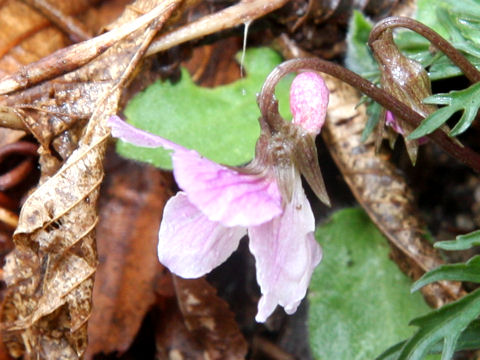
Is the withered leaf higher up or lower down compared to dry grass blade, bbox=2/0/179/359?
lower down

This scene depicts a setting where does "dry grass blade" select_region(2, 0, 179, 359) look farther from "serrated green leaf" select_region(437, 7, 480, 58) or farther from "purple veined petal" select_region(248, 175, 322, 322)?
"serrated green leaf" select_region(437, 7, 480, 58)

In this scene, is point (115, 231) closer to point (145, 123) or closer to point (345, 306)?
point (145, 123)

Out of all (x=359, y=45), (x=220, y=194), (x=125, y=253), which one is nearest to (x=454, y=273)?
(x=220, y=194)

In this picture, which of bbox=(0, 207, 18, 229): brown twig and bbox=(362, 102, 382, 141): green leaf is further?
bbox=(0, 207, 18, 229): brown twig

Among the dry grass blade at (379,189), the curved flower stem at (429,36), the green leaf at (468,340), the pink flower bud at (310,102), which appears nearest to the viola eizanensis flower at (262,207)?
the pink flower bud at (310,102)

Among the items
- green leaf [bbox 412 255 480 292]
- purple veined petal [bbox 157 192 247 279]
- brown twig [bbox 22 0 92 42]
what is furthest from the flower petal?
brown twig [bbox 22 0 92 42]

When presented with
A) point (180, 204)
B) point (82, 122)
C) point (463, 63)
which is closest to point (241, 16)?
point (82, 122)
